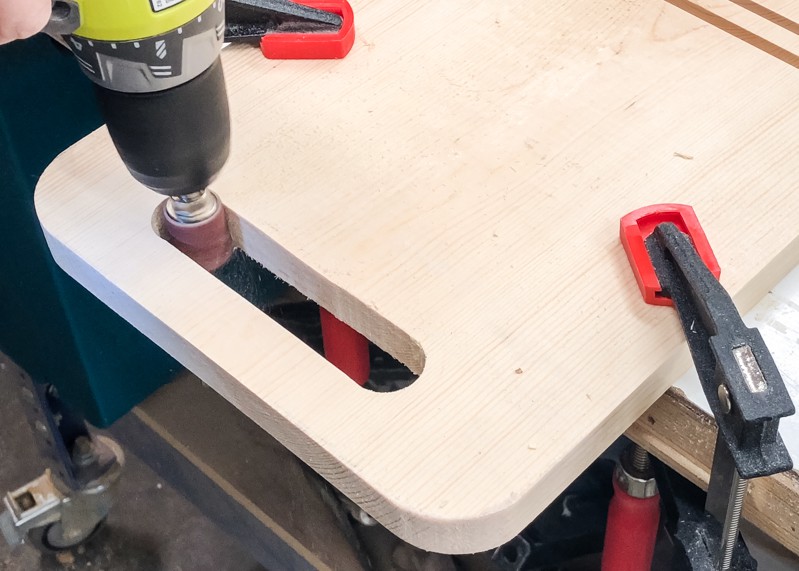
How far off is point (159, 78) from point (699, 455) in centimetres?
35

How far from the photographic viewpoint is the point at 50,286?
0.77m

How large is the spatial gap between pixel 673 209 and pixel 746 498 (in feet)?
0.54

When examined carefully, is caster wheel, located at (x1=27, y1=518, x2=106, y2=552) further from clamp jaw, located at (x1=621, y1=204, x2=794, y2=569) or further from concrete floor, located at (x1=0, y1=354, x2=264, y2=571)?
clamp jaw, located at (x1=621, y1=204, x2=794, y2=569)

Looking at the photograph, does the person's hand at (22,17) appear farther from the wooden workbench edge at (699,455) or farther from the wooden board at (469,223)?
the wooden workbench edge at (699,455)

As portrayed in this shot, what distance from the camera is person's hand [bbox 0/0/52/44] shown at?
1.18 feet

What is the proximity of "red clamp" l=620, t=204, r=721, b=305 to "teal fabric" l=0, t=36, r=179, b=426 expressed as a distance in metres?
0.38

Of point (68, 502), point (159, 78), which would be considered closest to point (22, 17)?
point (159, 78)

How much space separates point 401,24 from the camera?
618 millimetres

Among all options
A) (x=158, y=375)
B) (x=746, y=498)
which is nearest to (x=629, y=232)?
(x=746, y=498)

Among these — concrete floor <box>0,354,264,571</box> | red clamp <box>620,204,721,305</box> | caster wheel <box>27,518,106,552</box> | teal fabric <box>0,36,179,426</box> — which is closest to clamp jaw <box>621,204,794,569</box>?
red clamp <box>620,204,721,305</box>

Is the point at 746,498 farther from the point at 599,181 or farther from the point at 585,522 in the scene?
the point at 585,522

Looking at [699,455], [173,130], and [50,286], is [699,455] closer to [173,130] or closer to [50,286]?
[173,130]

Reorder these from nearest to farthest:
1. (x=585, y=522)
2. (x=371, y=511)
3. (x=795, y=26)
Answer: (x=371, y=511) → (x=795, y=26) → (x=585, y=522)

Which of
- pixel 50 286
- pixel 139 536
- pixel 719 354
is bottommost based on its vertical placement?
pixel 139 536
